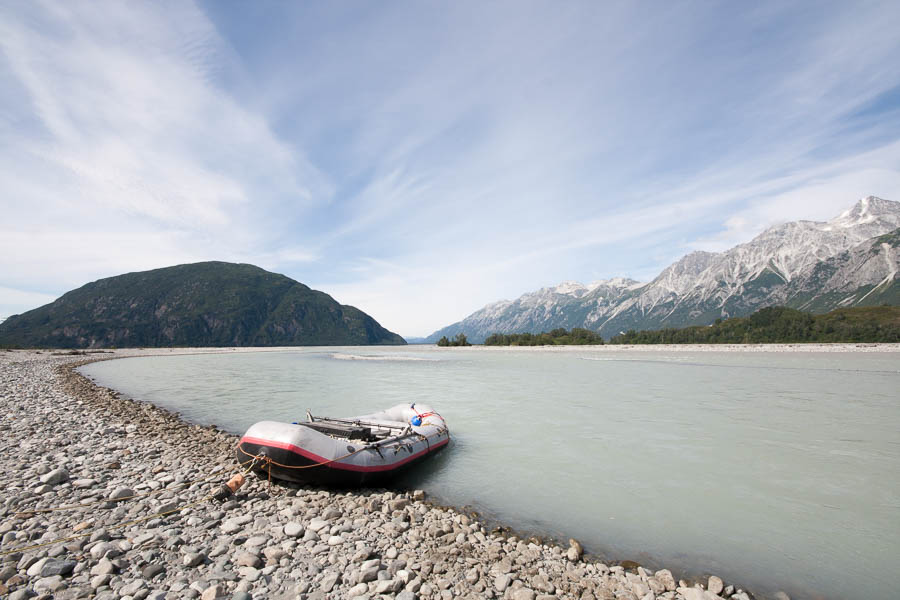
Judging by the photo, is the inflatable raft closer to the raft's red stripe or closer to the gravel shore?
the raft's red stripe

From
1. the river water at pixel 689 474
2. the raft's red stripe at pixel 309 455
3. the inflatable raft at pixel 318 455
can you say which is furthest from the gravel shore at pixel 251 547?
the river water at pixel 689 474

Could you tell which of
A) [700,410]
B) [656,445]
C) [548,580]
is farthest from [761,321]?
[548,580]

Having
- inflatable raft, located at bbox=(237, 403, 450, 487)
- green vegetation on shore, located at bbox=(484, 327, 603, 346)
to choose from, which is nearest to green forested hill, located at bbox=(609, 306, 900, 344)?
green vegetation on shore, located at bbox=(484, 327, 603, 346)

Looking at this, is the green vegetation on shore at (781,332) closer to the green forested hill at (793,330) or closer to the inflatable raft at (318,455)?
the green forested hill at (793,330)

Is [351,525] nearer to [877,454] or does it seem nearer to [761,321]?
[877,454]

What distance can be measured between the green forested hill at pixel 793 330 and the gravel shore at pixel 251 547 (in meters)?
131

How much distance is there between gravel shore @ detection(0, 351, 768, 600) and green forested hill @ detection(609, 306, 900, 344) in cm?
13058

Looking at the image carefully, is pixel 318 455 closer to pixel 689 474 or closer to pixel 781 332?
pixel 689 474

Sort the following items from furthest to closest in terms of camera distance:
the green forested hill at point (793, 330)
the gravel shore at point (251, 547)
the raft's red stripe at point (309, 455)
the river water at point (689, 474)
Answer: the green forested hill at point (793, 330) → the raft's red stripe at point (309, 455) → the river water at point (689, 474) → the gravel shore at point (251, 547)

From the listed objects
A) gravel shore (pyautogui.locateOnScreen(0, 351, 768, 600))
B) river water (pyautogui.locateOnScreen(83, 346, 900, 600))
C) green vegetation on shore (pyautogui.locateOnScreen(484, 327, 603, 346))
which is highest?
green vegetation on shore (pyautogui.locateOnScreen(484, 327, 603, 346))

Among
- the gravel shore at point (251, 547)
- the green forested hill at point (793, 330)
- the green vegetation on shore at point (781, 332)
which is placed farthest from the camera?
the green vegetation on shore at point (781, 332)

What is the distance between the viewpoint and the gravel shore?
17.9 ft

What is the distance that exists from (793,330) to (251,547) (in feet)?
460

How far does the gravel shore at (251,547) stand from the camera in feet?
17.9
